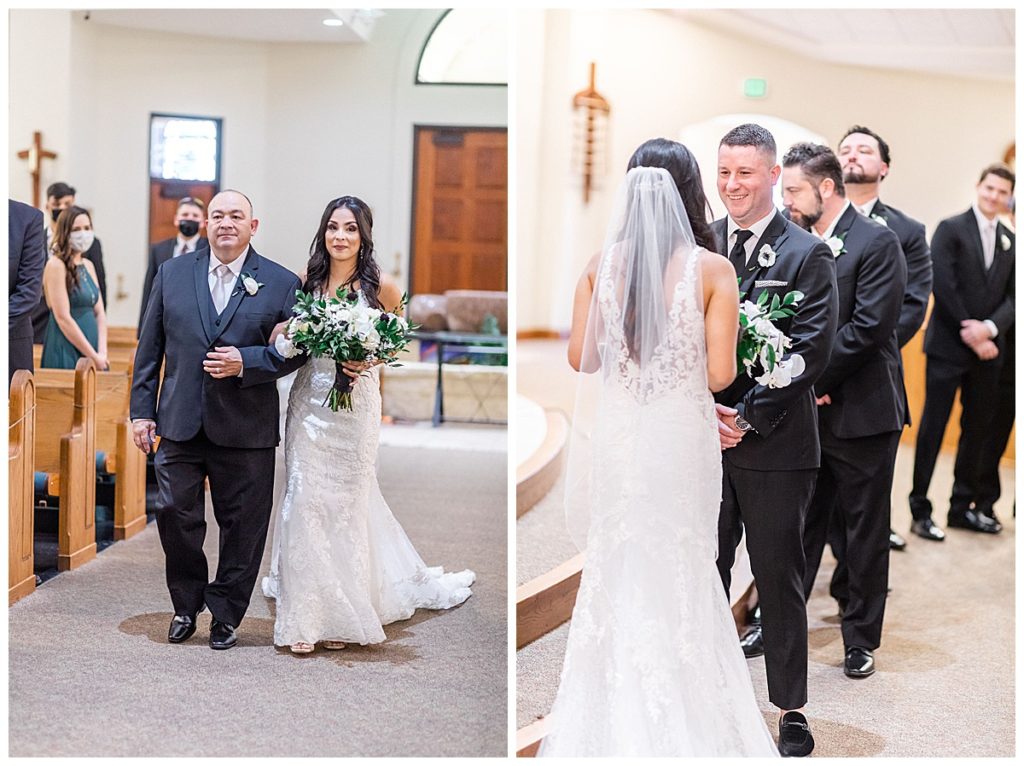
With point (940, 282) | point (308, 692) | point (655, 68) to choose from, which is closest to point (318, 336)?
point (308, 692)

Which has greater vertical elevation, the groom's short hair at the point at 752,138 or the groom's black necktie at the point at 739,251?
the groom's short hair at the point at 752,138

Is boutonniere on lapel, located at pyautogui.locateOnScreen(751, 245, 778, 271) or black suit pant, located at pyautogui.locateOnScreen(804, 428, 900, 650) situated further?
black suit pant, located at pyautogui.locateOnScreen(804, 428, 900, 650)

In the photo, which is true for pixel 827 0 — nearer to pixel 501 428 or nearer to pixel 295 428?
pixel 295 428

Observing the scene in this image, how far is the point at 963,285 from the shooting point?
6.73 m

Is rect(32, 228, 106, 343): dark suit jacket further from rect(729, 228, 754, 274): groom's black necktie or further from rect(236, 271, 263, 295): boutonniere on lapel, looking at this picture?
rect(729, 228, 754, 274): groom's black necktie

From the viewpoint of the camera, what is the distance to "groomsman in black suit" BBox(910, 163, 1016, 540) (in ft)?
21.7

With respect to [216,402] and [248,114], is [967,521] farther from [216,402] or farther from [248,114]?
[248,114]

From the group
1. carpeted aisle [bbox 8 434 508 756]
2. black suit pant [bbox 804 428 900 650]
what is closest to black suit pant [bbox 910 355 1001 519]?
black suit pant [bbox 804 428 900 650]

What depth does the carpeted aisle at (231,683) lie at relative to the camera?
3.46 meters

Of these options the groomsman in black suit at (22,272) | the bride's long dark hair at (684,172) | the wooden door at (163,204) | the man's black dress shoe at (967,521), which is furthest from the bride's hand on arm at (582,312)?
the wooden door at (163,204)

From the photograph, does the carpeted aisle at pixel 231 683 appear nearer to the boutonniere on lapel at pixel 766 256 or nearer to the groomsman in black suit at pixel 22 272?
the groomsman in black suit at pixel 22 272

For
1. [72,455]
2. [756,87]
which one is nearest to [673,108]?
[756,87]

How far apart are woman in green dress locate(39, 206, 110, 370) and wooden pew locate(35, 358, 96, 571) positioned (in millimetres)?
670

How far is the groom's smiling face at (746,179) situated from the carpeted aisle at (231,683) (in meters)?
1.75
